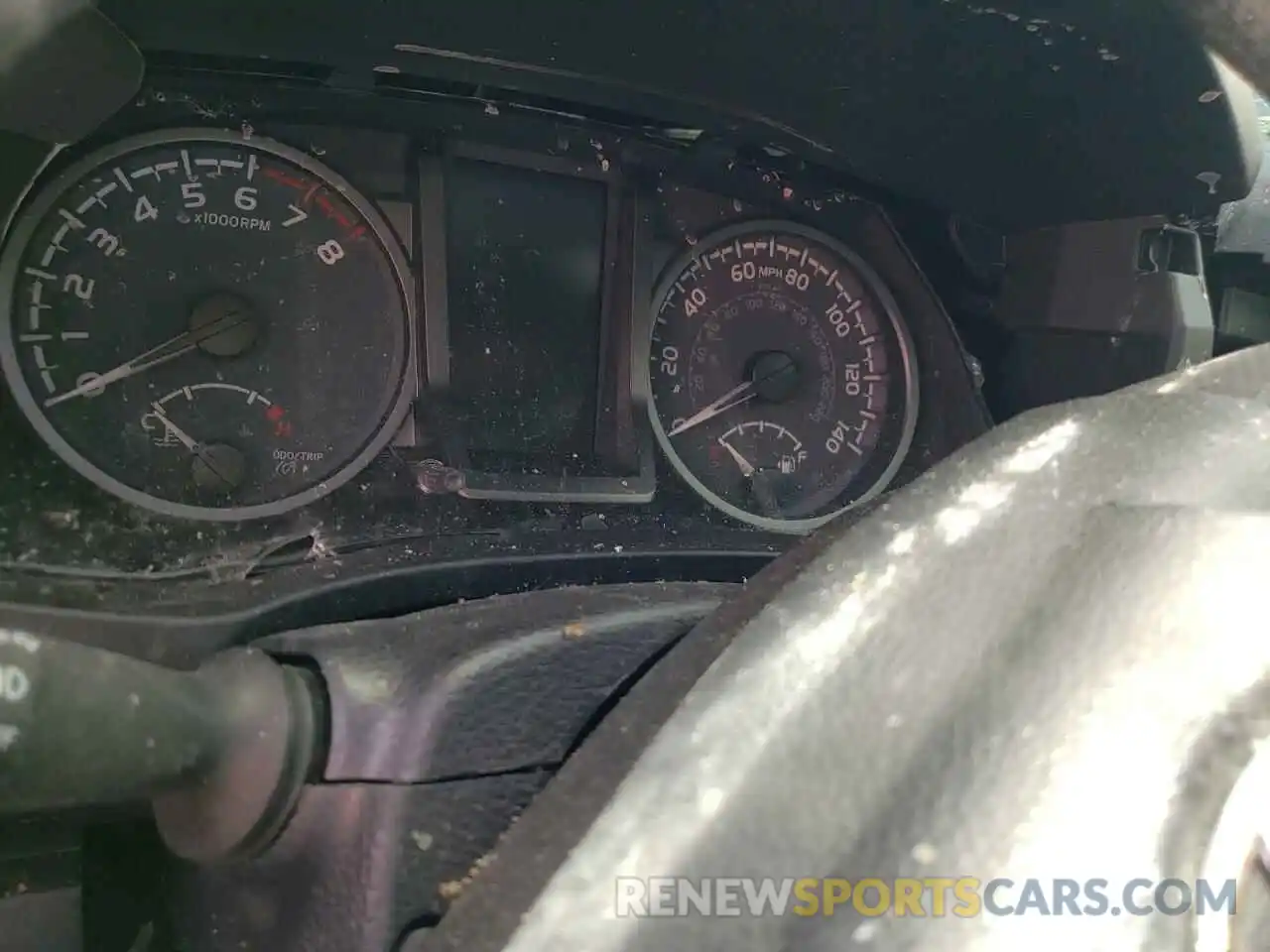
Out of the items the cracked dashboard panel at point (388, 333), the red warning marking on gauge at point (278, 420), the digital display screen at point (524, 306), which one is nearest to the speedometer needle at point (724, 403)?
the cracked dashboard panel at point (388, 333)

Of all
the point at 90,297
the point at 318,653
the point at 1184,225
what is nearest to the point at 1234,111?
the point at 1184,225

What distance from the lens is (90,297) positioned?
1.48 m

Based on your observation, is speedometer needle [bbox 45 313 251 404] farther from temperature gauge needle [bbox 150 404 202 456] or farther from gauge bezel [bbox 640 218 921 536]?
gauge bezel [bbox 640 218 921 536]

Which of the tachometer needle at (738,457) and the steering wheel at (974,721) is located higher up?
the steering wheel at (974,721)

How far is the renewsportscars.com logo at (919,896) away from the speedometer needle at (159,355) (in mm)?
1121

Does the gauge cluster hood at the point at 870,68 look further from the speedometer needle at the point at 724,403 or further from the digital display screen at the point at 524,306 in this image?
the speedometer needle at the point at 724,403

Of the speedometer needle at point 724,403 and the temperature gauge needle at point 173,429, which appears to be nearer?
the temperature gauge needle at point 173,429

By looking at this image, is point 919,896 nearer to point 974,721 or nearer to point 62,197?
point 974,721

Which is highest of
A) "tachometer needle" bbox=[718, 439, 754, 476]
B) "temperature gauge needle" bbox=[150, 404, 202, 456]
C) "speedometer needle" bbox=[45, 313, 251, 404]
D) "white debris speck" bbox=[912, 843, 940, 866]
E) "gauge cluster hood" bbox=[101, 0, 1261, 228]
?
"gauge cluster hood" bbox=[101, 0, 1261, 228]

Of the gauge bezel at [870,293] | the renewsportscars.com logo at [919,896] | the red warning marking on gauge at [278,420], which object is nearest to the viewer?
the renewsportscars.com logo at [919,896]

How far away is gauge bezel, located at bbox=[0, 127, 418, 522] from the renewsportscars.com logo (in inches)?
42.3

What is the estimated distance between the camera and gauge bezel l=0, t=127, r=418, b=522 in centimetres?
144

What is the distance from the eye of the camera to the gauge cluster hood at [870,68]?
1255 mm

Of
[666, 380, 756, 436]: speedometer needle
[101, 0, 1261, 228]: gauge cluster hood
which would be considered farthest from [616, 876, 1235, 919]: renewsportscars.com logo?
[666, 380, 756, 436]: speedometer needle
